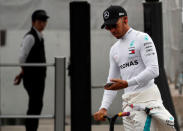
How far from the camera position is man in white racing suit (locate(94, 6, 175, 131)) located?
4.23 meters

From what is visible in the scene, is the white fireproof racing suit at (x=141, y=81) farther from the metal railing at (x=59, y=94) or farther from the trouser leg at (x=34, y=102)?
the trouser leg at (x=34, y=102)

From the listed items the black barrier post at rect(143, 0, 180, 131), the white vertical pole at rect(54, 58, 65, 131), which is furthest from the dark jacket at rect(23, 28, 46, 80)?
the black barrier post at rect(143, 0, 180, 131)

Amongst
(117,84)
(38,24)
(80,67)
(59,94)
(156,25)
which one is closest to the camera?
(117,84)

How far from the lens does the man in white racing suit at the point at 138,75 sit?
4.23 meters

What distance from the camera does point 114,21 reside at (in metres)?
4.34

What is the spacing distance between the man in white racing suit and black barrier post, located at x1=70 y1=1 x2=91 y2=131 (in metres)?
1.93

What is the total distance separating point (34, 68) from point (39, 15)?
26.3 inches

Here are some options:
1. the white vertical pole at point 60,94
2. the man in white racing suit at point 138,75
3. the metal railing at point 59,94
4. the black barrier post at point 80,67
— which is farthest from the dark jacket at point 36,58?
the man in white racing suit at point 138,75

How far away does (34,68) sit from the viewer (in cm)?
679

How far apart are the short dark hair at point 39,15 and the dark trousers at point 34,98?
0.74 metres

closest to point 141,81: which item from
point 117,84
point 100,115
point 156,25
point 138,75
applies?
point 138,75

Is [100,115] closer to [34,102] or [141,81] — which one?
[141,81]

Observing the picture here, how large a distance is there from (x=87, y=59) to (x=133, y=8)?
3.67 ft

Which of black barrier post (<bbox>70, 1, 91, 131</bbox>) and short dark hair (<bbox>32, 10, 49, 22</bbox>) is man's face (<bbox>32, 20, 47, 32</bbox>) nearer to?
short dark hair (<bbox>32, 10, 49, 22</bbox>)
